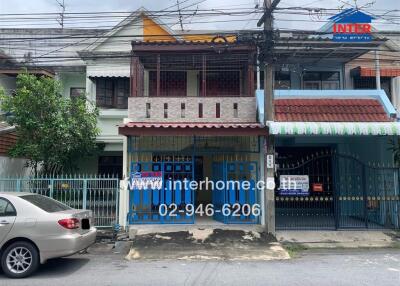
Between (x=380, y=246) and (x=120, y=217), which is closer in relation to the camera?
(x=380, y=246)

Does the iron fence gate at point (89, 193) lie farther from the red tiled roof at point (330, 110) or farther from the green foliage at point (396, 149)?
the green foliage at point (396, 149)

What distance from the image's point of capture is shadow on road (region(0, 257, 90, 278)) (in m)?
7.09

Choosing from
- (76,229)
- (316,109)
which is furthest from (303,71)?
(76,229)

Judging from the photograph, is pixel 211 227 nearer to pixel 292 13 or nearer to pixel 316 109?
pixel 316 109

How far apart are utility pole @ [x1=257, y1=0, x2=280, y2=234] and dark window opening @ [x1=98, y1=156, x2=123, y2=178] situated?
27.2 feet

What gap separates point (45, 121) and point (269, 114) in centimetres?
688

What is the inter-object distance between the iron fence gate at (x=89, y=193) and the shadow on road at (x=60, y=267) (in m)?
2.96

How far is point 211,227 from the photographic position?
11.0m

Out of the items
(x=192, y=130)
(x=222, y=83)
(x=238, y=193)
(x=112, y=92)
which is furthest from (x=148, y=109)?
(x=238, y=193)

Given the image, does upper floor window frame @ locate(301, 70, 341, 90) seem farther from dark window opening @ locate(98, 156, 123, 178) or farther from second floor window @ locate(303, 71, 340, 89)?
dark window opening @ locate(98, 156, 123, 178)

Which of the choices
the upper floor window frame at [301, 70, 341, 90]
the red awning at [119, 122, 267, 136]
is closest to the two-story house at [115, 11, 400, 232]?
the red awning at [119, 122, 267, 136]

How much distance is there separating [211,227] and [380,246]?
4371 mm

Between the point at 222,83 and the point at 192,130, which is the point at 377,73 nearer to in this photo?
the point at 222,83

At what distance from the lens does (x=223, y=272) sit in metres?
7.41
